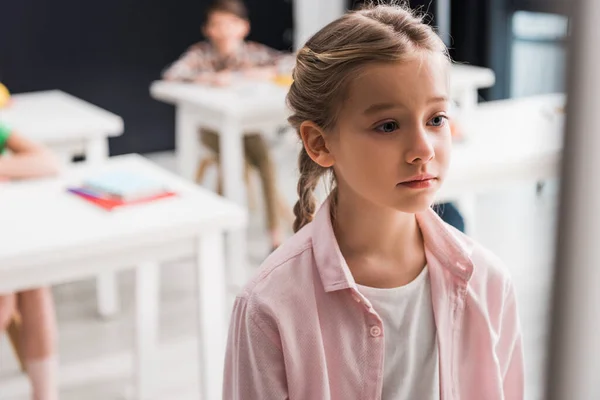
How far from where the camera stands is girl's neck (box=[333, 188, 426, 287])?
0.93 metres

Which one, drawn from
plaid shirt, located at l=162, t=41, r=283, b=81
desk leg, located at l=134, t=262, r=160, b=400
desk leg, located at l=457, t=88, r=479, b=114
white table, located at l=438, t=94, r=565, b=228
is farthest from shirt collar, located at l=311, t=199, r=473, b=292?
plaid shirt, located at l=162, t=41, r=283, b=81

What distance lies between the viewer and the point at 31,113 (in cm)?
319

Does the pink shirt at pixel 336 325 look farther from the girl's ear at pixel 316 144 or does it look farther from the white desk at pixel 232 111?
the white desk at pixel 232 111

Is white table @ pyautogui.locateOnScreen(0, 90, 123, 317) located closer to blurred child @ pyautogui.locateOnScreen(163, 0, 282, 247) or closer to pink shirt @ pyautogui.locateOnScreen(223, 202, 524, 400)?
blurred child @ pyautogui.locateOnScreen(163, 0, 282, 247)

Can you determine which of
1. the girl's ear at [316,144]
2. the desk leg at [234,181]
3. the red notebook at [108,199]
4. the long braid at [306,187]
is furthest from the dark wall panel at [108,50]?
the girl's ear at [316,144]

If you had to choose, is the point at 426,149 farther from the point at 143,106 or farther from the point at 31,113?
the point at 143,106

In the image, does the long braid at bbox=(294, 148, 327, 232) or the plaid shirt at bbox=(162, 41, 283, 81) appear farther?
the plaid shirt at bbox=(162, 41, 283, 81)

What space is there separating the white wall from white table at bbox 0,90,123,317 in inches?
108

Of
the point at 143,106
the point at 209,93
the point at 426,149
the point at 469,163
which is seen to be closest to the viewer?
the point at 426,149

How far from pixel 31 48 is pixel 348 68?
4.51 meters

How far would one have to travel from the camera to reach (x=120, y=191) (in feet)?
6.71

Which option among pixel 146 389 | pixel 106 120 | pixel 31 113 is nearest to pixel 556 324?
pixel 146 389

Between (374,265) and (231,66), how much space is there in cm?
335

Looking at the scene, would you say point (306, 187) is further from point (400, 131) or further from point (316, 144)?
point (400, 131)
